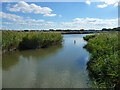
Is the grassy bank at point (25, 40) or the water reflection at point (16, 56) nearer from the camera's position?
the water reflection at point (16, 56)

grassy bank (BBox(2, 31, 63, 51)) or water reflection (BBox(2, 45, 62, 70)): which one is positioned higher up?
grassy bank (BBox(2, 31, 63, 51))

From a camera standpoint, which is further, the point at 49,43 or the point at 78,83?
the point at 49,43

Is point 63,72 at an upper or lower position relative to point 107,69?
lower

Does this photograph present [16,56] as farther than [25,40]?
No

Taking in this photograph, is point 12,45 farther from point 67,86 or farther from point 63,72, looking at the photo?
point 67,86

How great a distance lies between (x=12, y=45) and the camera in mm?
10680

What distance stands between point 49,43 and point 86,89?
1053cm

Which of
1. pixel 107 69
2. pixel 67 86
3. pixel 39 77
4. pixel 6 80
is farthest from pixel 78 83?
pixel 6 80

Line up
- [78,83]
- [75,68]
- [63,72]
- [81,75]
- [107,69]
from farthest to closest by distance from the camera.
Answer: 1. [75,68]
2. [63,72]
3. [81,75]
4. [78,83]
5. [107,69]

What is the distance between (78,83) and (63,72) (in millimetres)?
1168

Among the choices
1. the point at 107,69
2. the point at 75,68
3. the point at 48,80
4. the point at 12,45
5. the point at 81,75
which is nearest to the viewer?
the point at 107,69

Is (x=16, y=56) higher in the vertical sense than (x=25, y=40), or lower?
lower

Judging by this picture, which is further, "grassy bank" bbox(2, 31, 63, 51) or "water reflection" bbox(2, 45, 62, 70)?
"grassy bank" bbox(2, 31, 63, 51)

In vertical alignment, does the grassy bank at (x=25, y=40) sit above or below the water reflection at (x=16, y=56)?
above
